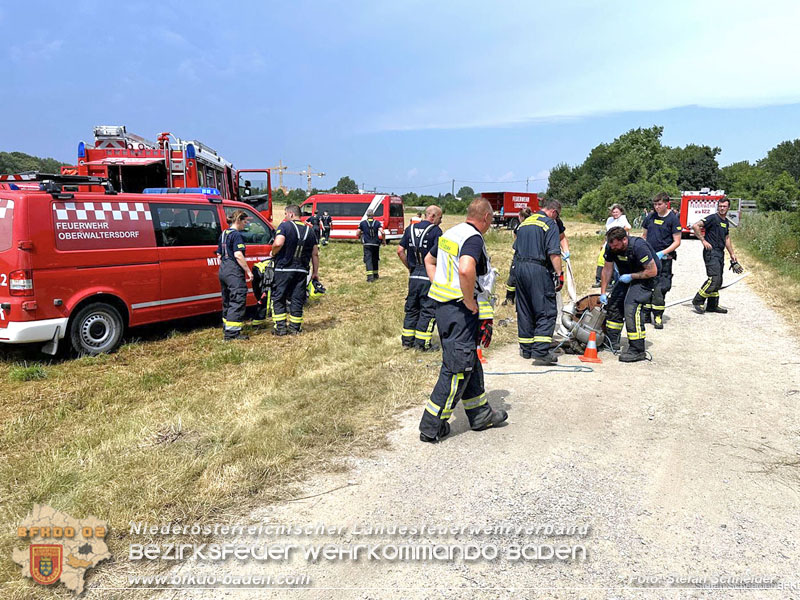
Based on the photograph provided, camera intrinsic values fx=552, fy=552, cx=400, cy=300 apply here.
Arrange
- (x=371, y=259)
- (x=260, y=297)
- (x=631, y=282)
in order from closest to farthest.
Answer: (x=631, y=282) → (x=260, y=297) → (x=371, y=259)

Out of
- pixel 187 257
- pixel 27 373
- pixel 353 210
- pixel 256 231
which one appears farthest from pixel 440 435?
pixel 353 210

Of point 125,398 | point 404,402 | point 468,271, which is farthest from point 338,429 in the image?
point 125,398

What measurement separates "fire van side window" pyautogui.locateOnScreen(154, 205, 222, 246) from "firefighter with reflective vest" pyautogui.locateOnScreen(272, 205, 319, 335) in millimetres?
1129

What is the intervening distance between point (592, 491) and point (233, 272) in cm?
562

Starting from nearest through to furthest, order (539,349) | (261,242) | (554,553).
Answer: (554,553)
(539,349)
(261,242)

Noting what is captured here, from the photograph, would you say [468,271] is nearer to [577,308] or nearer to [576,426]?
[576,426]

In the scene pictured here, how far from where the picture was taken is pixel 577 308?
287 inches

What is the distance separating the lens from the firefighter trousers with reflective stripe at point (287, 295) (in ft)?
26.6

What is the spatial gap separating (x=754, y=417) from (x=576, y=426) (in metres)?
1.66

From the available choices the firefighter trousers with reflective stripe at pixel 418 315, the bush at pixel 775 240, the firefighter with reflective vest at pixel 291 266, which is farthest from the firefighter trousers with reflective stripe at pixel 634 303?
the bush at pixel 775 240

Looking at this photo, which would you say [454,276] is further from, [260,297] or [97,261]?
[260,297]

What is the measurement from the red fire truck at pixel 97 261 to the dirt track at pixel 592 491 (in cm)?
436

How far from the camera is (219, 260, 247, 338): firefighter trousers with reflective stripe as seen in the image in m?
7.66

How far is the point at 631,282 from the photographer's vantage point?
21.8 feet
